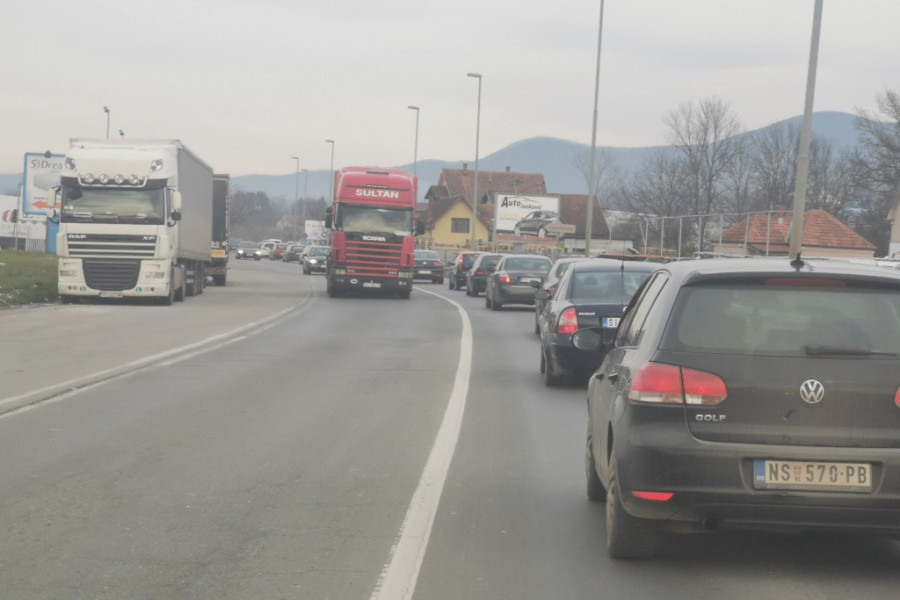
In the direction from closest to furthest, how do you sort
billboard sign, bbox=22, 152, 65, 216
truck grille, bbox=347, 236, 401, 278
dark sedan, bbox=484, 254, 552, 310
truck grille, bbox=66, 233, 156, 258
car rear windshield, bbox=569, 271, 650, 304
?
car rear windshield, bbox=569, 271, 650, 304
truck grille, bbox=66, 233, 156, 258
dark sedan, bbox=484, 254, 552, 310
truck grille, bbox=347, 236, 401, 278
billboard sign, bbox=22, 152, 65, 216

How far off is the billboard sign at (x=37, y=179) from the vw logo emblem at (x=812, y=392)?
2044 inches

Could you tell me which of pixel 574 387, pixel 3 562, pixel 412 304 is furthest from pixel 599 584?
pixel 412 304

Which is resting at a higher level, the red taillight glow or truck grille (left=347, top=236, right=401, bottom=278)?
the red taillight glow

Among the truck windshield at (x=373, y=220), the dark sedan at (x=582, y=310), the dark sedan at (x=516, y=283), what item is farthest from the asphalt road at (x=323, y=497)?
the truck windshield at (x=373, y=220)

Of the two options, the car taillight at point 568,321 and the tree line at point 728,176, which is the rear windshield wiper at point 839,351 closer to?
the car taillight at point 568,321

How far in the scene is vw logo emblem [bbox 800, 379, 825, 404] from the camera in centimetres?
525

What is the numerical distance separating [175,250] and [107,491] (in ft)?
76.9

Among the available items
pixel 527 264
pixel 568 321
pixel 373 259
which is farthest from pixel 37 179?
pixel 568 321

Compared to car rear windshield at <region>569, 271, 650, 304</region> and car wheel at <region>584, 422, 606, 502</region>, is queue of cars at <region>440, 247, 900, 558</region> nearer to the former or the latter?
car wheel at <region>584, 422, 606, 502</region>

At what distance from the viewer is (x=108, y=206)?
28828 mm

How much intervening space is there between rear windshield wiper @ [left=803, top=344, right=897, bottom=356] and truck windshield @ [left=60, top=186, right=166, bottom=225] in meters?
25.3

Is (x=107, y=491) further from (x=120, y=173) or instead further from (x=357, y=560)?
(x=120, y=173)

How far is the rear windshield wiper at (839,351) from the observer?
532 cm

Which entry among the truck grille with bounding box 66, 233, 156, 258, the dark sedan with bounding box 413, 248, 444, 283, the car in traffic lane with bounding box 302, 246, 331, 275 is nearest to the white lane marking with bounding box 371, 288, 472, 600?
the truck grille with bounding box 66, 233, 156, 258
